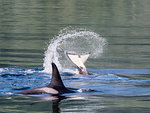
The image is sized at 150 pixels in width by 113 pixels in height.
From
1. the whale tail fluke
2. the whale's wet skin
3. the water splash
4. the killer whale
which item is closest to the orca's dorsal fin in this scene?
the killer whale

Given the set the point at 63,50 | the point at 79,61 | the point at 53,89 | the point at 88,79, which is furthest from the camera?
the point at 63,50

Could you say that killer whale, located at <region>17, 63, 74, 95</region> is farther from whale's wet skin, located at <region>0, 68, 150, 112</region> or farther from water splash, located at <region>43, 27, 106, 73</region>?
water splash, located at <region>43, 27, 106, 73</region>

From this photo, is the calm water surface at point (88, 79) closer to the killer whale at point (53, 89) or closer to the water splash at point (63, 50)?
the killer whale at point (53, 89)

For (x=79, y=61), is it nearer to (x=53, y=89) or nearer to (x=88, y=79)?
(x=88, y=79)

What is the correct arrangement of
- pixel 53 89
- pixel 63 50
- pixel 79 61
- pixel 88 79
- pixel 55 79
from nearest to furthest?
pixel 55 79 < pixel 53 89 < pixel 88 79 < pixel 79 61 < pixel 63 50

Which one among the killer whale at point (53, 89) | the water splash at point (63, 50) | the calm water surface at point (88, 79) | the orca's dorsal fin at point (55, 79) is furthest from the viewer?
the water splash at point (63, 50)

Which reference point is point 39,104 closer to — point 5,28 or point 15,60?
point 15,60

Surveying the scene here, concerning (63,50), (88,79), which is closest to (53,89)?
(88,79)

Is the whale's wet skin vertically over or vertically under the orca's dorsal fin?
under

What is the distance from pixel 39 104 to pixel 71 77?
445 cm

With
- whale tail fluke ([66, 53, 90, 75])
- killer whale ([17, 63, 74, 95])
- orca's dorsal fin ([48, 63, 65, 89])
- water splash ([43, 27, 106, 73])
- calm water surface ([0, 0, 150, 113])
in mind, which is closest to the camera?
calm water surface ([0, 0, 150, 113])

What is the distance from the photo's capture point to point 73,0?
8850cm

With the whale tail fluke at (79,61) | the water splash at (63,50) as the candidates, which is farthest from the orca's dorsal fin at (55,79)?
the water splash at (63,50)

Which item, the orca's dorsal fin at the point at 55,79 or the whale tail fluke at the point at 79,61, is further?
Answer: the whale tail fluke at the point at 79,61
